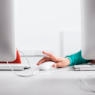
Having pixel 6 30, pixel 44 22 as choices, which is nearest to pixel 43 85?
pixel 6 30

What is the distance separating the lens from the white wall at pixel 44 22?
285 centimetres

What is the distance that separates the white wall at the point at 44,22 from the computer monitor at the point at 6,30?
6.60 feet

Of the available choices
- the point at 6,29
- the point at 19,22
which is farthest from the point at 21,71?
the point at 19,22

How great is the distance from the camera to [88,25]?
0.76 meters

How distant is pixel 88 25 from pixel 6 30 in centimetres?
26

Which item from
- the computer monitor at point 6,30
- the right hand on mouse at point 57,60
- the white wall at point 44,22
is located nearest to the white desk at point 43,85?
the computer monitor at point 6,30

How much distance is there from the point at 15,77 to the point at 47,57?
33 centimetres

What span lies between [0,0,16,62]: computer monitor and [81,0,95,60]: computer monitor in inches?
8.9

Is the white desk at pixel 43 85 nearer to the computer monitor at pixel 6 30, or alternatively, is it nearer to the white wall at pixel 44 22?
the computer monitor at pixel 6 30

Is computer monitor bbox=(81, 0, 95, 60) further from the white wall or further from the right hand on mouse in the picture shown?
the white wall

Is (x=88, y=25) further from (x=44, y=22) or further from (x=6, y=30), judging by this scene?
(x=44, y=22)

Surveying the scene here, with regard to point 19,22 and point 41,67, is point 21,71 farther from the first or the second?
point 19,22

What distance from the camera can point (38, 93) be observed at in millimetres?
819

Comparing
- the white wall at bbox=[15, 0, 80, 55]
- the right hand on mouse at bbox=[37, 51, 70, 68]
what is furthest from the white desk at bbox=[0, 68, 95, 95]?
the white wall at bbox=[15, 0, 80, 55]
